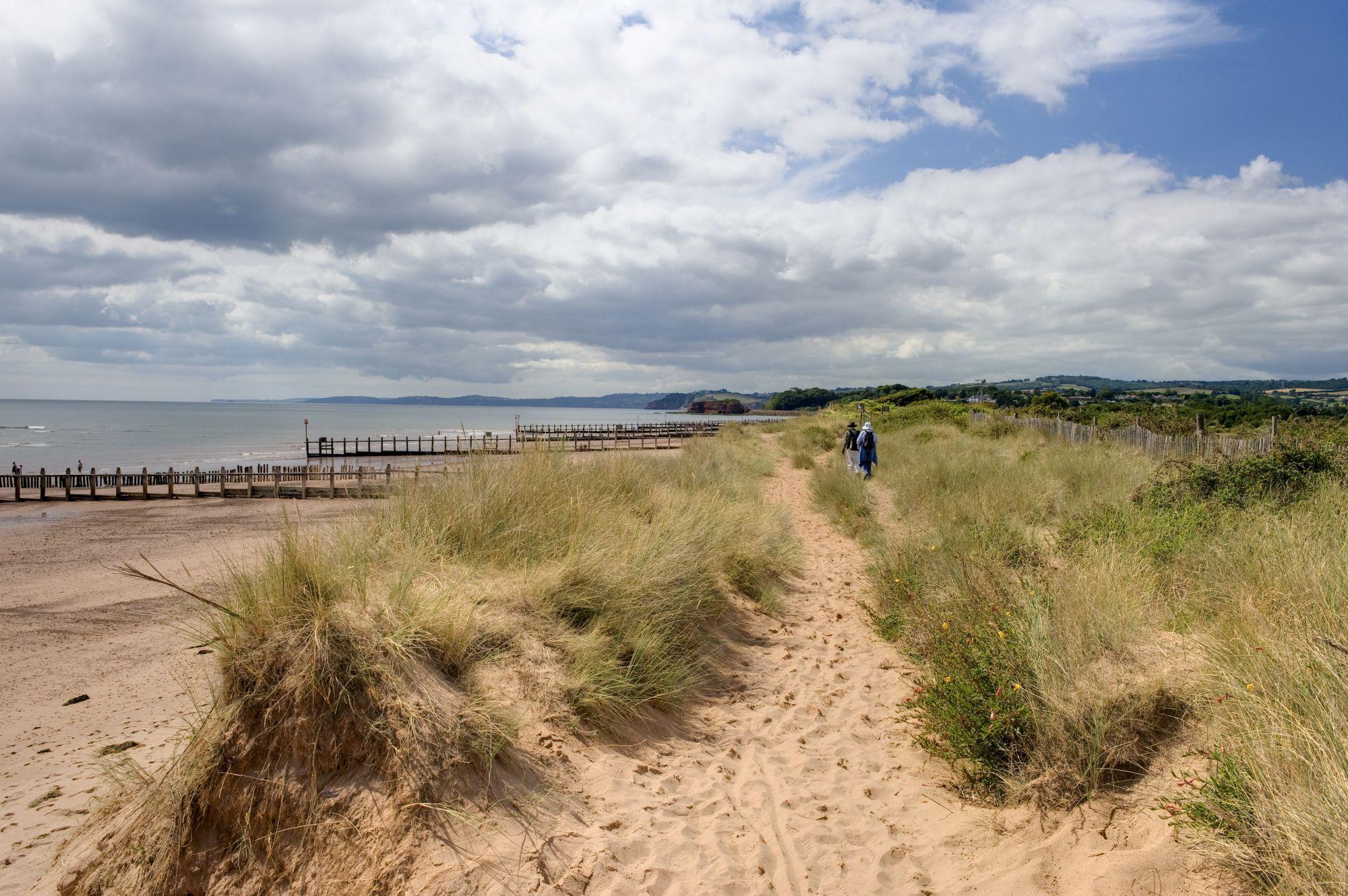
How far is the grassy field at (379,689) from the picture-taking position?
371 centimetres

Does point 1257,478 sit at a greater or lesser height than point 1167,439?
lesser

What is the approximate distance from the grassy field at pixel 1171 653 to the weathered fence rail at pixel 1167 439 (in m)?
2.88

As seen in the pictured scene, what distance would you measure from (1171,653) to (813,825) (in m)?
2.52

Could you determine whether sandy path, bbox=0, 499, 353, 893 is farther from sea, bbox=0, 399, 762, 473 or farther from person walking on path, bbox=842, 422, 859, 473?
person walking on path, bbox=842, 422, 859, 473

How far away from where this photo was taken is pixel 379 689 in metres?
3.97

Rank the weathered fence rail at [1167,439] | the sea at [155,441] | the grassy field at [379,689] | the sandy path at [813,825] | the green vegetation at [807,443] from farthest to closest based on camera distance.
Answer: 1. the sea at [155,441]
2. the green vegetation at [807,443]
3. the weathered fence rail at [1167,439]
4. the grassy field at [379,689]
5. the sandy path at [813,825]

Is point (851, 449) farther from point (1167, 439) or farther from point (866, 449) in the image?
point (1167, 439)

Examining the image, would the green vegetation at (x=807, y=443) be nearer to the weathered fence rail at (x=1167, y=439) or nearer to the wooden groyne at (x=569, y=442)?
the weathered fence rail at (x=1167, y=439)

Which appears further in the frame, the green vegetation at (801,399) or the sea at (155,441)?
the green vegetation at (801,399)

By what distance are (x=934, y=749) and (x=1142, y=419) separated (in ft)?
65.0

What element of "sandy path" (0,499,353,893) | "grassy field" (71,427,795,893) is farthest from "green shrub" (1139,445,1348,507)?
"sandy path" (0,499,353,893)

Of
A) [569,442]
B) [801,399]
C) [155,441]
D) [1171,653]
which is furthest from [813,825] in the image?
[801,399]

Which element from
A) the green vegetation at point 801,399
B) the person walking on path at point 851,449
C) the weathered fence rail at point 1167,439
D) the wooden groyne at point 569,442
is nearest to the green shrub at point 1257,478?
the weathered fence rail at point 1167,439

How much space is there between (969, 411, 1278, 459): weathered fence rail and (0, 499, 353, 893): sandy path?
14.2m
